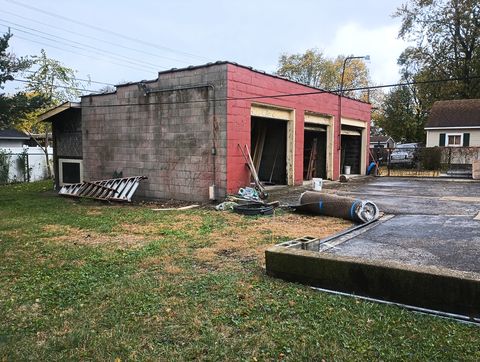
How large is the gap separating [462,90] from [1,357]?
3813cm

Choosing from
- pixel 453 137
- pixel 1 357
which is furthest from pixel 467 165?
pixel 1 357

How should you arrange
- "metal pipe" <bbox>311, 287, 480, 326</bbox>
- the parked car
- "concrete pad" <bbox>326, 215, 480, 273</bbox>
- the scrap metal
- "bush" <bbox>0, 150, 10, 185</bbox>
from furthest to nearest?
the parked car → "bush" <bbox>0, 150, 10, 185</bbox> → the scrap metal → "concrete pad" <bbox>326, 215, 480, 273</bbox> → "metal pipe" <bbox>311, 287, 480, 326</bbox>

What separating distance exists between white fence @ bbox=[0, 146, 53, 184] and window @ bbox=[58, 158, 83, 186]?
5.57 m

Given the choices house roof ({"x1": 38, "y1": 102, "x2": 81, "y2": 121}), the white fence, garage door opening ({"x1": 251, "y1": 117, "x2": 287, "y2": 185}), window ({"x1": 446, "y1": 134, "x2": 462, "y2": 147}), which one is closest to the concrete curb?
garage door opening ({"x1": 251, "y1": 117, "x2": 287, "y2": 185})

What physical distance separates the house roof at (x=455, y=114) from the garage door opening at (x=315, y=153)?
56.4 feet

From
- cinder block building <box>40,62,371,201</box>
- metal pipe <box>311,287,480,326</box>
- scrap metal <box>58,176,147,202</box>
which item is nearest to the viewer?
metal pipe <box>311,287,480,326</box>

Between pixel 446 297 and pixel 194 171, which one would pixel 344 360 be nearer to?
pixel 446 297

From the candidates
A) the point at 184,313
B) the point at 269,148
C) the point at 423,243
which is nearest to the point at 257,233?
the point at 423,243

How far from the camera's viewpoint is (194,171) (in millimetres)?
11672

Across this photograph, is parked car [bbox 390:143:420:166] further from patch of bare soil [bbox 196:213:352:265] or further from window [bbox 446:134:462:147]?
patch of bare soil [bbox 196:213:352:265]

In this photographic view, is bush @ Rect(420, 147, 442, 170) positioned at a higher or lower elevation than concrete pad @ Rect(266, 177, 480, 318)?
higher

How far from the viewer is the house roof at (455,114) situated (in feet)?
94.7

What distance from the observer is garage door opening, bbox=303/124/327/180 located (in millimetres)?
16719

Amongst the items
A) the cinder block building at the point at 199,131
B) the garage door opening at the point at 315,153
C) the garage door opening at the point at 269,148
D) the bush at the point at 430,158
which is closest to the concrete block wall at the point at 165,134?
the cinder block building at the point at 199,131
